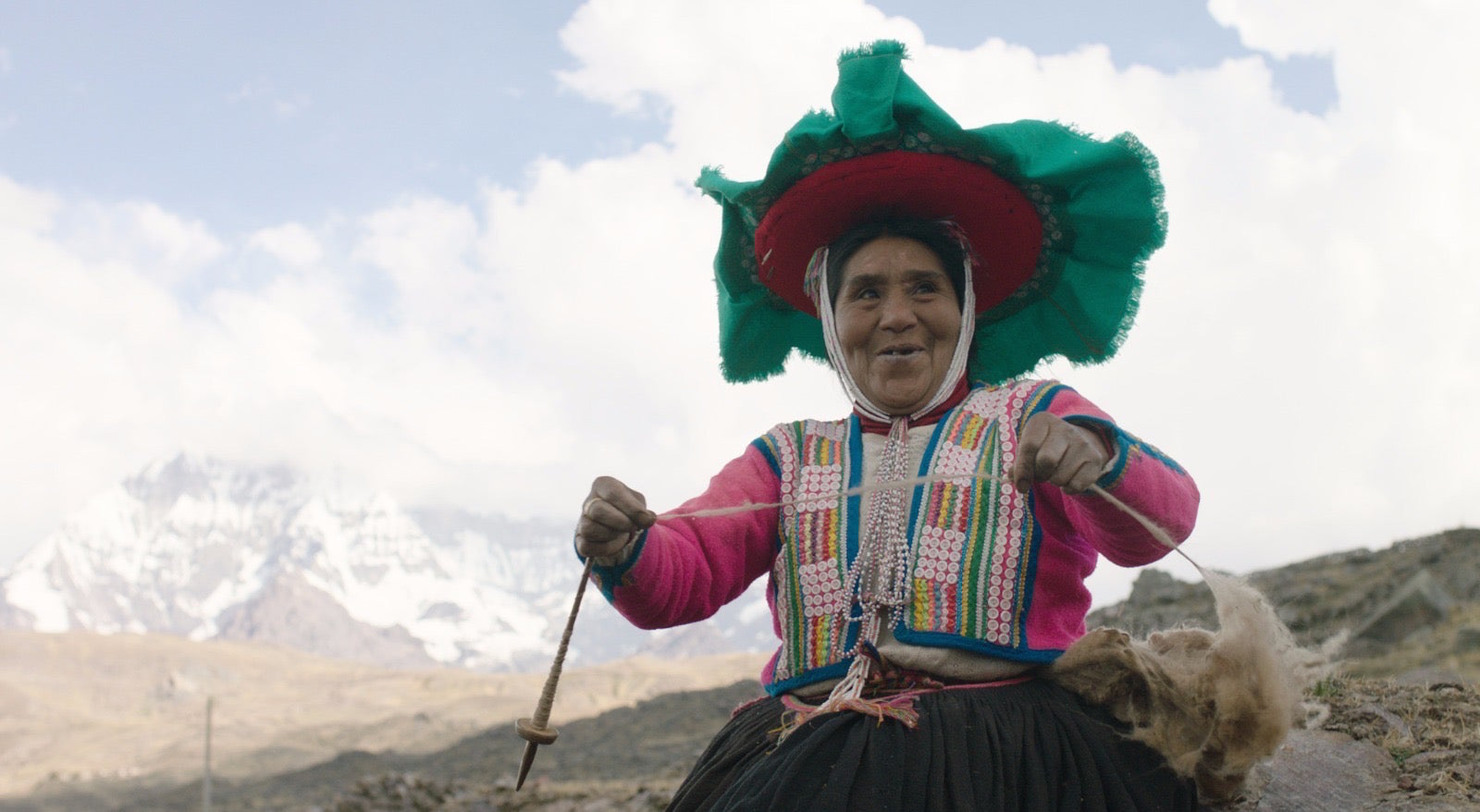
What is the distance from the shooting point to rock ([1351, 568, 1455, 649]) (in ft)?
31.7

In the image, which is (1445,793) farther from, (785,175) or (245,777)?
(245,777)

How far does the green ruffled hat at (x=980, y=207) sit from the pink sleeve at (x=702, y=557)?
61 cm

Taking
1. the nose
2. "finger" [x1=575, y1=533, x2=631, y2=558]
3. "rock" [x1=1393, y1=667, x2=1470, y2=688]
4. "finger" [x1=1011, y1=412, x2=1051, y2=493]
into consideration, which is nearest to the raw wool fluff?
"finger" [x1=1011, y1=412, x2=1051, y2=493]

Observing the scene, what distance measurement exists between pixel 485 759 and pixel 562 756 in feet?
11.5

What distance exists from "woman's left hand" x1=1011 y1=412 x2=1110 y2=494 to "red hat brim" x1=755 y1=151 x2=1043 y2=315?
88 cm

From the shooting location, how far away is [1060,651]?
2.56 metres

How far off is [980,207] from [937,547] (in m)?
0.92

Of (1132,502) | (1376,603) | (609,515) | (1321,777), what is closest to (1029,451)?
(1132,502)

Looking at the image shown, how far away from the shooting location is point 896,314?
288 cm

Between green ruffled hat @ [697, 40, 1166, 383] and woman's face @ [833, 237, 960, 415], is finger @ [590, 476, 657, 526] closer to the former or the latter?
woman's face @ [833, 237, 960, 415]

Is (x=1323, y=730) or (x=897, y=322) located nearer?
(x=897, y=322)

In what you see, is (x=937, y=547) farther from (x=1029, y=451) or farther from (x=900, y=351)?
(x=900, y=351)

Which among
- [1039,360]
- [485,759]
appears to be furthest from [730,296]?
[485,759]

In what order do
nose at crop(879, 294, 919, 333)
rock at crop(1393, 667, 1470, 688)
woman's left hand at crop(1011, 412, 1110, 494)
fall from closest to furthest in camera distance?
woman's left hand at crop(1011, 412, 1110, 494) < nose at crop(879, 294, 919, 333) < rock at crop(1393, 667, 1470, 688)
